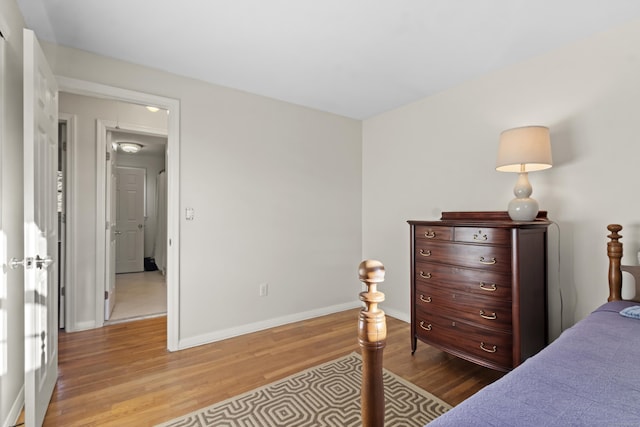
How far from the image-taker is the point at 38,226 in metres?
1.64

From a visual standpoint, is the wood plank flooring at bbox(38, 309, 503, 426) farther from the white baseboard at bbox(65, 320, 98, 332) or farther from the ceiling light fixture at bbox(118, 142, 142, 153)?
the ceiling light fixture at bbox(118, 142, 142, 153)

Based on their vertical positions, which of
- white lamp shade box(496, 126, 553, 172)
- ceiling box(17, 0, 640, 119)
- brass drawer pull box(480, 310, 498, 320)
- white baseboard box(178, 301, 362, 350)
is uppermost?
ceiling box(17, 0, 640, 119)

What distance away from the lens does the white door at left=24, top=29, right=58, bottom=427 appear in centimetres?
150

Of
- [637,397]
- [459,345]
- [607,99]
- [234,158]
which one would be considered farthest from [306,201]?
[637,397]

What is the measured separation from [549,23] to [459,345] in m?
2.16

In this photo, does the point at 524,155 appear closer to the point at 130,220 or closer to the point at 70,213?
the point at 70,213

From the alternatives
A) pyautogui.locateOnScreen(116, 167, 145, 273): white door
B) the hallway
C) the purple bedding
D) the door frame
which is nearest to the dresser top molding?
the purple bedding

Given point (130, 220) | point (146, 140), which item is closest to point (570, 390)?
point (146, 140)

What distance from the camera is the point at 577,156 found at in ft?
7.03

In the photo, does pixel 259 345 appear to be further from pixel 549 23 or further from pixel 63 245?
pixel 549 23

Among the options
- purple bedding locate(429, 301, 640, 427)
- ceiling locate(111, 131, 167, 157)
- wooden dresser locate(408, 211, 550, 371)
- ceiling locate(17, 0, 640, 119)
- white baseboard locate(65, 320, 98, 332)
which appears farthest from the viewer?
ceiling locate(111, 131, 167, 157)

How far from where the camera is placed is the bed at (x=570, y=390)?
73 centimetres

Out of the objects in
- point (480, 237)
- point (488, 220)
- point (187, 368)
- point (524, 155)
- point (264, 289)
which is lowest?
point (187, 368)

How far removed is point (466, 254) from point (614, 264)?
2.65 ft
